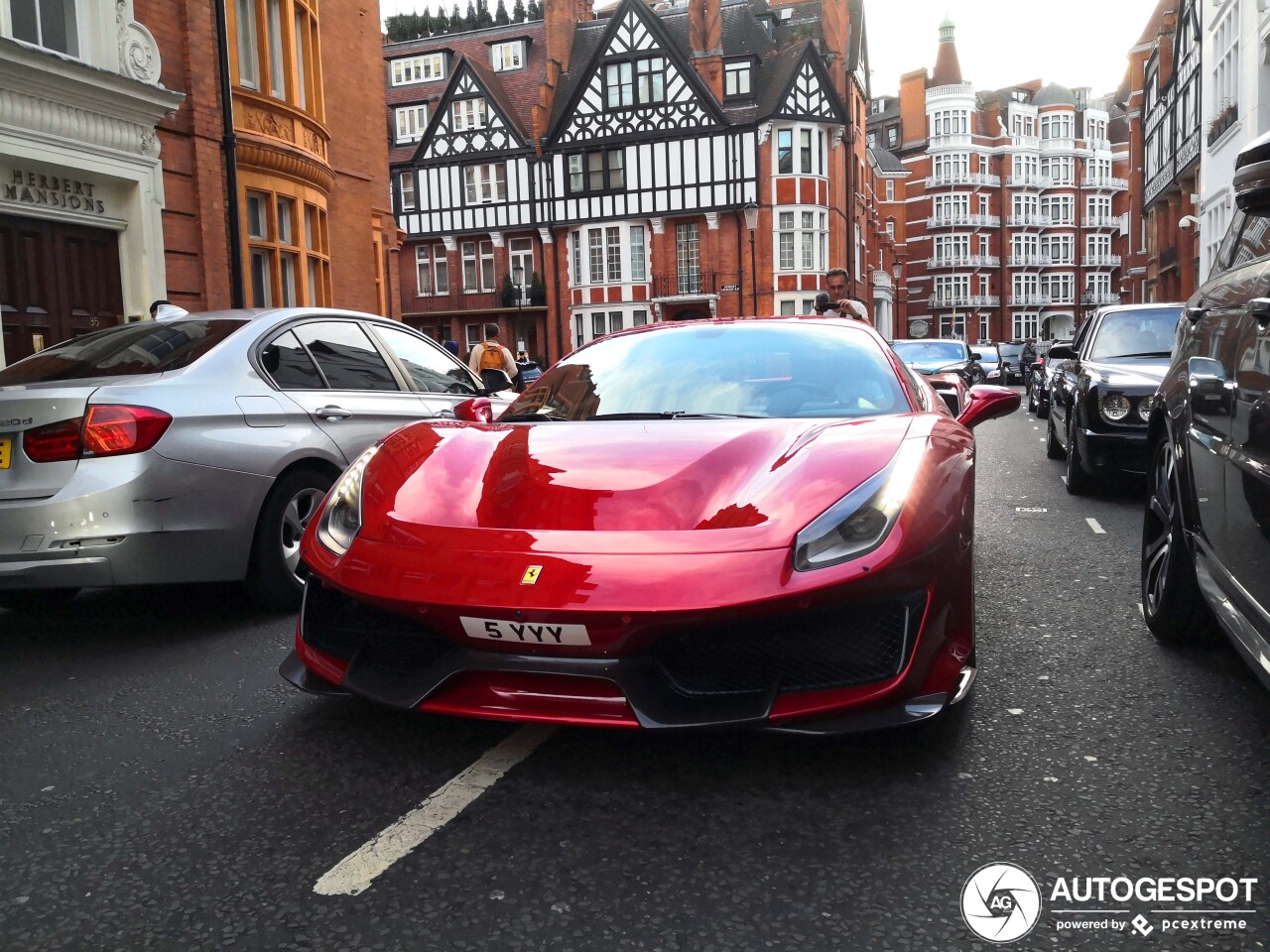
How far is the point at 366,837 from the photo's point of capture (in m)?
2.57

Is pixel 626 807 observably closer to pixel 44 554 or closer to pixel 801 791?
pixel 801 791

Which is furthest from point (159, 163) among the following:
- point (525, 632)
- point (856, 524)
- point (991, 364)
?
point (991, 364)

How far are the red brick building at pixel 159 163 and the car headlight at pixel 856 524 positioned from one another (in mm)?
10115

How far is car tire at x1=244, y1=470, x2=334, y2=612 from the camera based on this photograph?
189 inches

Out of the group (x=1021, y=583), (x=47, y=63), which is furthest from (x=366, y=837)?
(x=47, y=63)

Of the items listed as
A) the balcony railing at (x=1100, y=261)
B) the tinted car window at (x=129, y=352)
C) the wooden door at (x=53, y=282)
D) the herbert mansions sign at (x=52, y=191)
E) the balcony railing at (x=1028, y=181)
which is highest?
the balcony railing at (x=1028, y=181)

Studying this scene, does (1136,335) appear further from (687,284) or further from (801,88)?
(801,88)

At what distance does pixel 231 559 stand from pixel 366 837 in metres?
2.37

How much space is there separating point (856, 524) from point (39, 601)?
417 centimetres

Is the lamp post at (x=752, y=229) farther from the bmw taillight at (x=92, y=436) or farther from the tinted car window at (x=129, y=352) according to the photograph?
the bmw taillight at (x=92, y=436)

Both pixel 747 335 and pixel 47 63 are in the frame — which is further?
pixel 47 63

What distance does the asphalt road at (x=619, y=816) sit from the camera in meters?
2.17

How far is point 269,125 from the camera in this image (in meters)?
14.1

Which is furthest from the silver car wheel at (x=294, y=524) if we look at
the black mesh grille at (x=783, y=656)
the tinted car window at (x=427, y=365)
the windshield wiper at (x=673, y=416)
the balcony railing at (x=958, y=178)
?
the balcony railing at (x=958, y=178)
